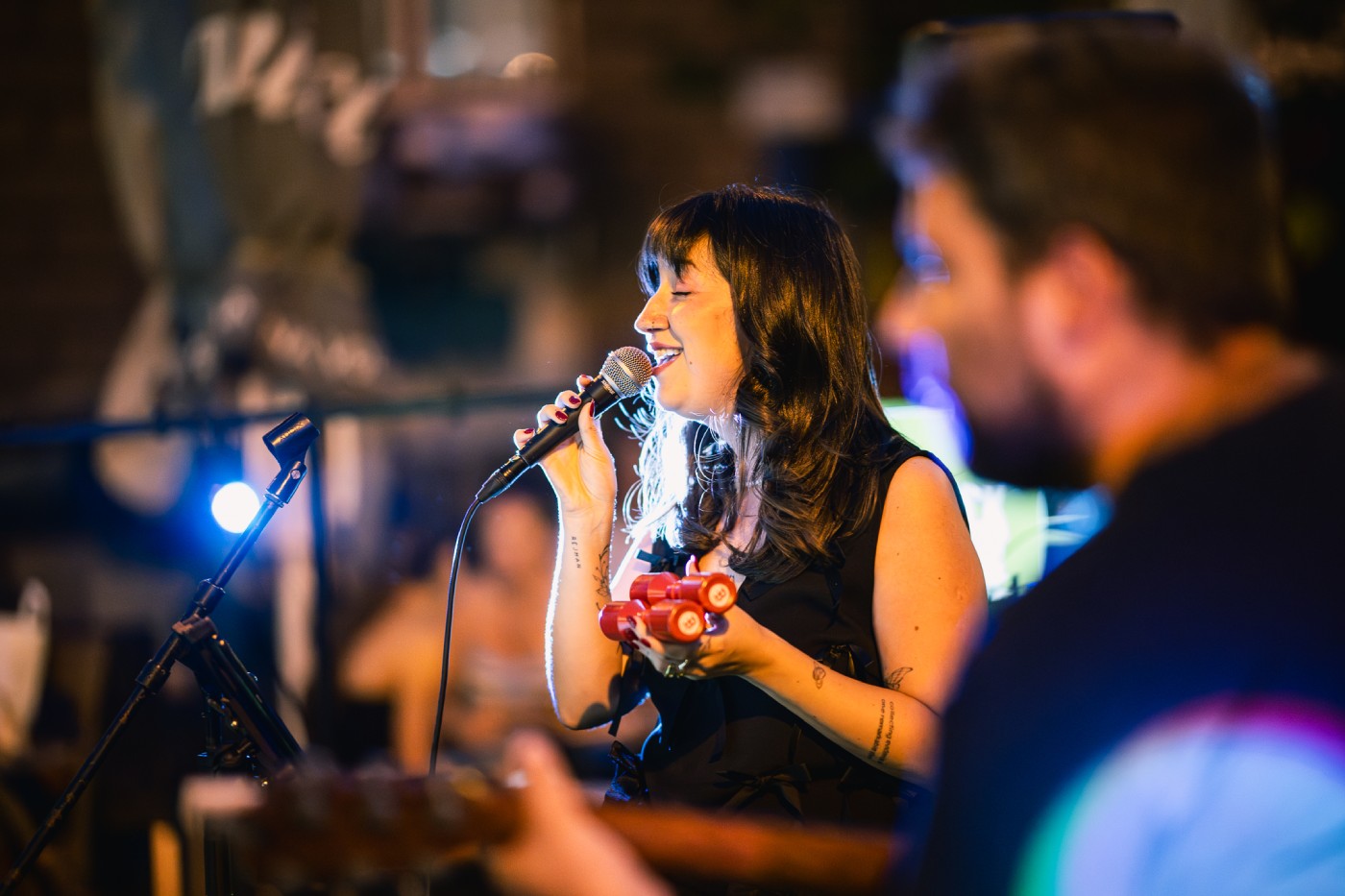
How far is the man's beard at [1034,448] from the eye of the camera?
110 centimetres

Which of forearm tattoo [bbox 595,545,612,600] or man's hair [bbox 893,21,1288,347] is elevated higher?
man's hair [bbox 893,21,1288,347]

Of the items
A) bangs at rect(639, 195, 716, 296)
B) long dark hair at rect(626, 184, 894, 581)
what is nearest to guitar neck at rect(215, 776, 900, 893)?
long dark hair at rect(626, 184, 894, 581)

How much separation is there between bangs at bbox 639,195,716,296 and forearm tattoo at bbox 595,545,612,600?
0.53 m

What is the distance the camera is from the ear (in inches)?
41.4

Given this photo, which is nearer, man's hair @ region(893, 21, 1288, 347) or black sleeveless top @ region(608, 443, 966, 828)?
man's hair @ region(893, 21, 1288, 347)

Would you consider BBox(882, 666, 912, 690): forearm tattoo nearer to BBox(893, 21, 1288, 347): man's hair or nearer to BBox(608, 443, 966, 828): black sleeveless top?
BBox(608, 443, 966, 828): black sleeveless top

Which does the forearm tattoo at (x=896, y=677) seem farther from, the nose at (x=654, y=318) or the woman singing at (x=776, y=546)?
the nose at (x=654, y=318)

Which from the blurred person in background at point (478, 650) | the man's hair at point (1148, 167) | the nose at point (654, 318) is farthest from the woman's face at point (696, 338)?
the blurred person in background at point (478, 650)

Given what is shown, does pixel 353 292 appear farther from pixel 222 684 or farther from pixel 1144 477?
pixel 1144 477

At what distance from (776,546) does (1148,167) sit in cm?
118

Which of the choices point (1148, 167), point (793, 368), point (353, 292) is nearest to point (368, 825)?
point (1148, 167)

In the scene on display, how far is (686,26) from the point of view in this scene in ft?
24.7

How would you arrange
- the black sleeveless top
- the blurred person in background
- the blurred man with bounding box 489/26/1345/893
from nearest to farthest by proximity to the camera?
the blurred man with bounding box 489/26/1345/893 → the black sleeveless top → the blurred person in background

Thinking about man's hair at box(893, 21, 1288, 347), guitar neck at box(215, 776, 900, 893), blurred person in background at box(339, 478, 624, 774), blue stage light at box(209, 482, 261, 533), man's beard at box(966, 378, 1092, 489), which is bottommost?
blurred person in background at box(339, 478, 624, 774)
